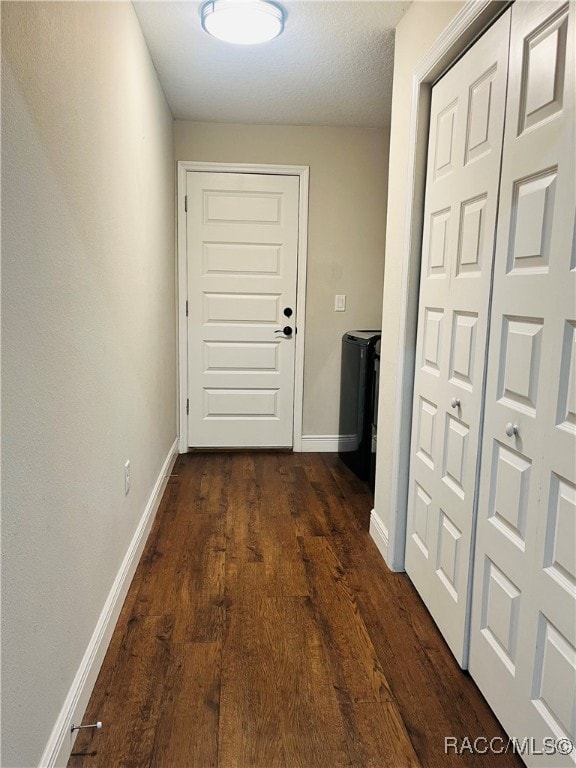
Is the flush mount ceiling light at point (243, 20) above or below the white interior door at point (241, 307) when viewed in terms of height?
above

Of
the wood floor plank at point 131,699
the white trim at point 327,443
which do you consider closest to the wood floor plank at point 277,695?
the wood floor plank at point 131,699

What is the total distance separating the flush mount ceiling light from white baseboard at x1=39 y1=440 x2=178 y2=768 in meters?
2.23

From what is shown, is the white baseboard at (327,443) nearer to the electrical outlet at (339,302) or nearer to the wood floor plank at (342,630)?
the electrical outlet at (339,302)

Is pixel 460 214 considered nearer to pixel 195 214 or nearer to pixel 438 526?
pixel 438 526

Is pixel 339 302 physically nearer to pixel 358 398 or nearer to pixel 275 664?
pixel 358 398

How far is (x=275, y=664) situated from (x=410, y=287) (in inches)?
59.6

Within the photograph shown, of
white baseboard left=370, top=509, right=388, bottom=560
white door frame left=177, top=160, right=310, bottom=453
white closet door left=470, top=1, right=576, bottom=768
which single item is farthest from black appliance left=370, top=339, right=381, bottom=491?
white closet door left=470, top=1, right=576, bottom=768

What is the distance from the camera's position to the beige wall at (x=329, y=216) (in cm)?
385

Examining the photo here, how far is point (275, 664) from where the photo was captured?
179 centimetres

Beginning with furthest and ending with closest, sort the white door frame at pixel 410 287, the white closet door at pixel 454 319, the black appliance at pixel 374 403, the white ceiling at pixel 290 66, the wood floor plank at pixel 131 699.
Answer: the black appliance at pixel 374 403
the white ceiling at pixel 290 66
the white door frame at pixel 410 287
the white closet door at pixel 454 319
the wood floor plank at pixel 131 699

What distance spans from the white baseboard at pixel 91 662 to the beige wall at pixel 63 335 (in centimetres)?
5

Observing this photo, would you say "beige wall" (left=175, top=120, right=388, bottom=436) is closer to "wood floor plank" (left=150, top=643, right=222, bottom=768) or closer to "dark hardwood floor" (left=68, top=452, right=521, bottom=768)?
"dark hardwood floor" (left=68, top=452, right=521, bottom=768)

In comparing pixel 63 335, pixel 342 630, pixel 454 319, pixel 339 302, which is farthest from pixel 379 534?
pixel 339 302

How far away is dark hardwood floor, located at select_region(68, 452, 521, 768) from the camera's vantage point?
1.46 m
